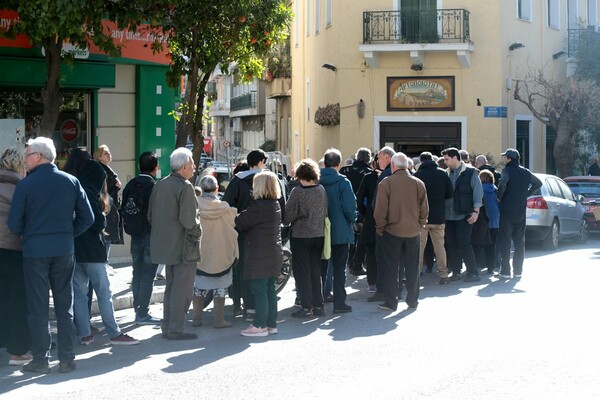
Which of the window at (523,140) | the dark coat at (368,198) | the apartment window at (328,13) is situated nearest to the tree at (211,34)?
the dark coat at (368,198)

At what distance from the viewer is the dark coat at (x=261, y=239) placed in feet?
34.3

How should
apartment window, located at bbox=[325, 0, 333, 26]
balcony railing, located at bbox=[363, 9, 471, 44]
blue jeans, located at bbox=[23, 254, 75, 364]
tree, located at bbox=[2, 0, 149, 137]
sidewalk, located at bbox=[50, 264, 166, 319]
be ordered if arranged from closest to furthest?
1. blue jeans, located at bbox=[23, 254, 75, 364]
2. sidewalk, located at bbox=[50, 264, 166, 319]
3. tree, located at bbox=[2, 0, 149, 137]
4. balcony railing, located at bbox=[363, 9, 471, 44]
5. apartment window, located at bbox=[325, 0, 333, 26]

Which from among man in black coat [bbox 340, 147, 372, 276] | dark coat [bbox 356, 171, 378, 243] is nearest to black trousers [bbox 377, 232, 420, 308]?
dark coat [bbox 356, 171, 378, 243]

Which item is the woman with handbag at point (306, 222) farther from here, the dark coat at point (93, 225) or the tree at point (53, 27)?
the tree at point (53, 27)

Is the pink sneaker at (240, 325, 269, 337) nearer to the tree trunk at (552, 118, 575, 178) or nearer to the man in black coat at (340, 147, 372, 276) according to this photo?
the man in black coat at (340, 147, 372, 276)

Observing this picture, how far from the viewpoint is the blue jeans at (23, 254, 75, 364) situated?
340 inches

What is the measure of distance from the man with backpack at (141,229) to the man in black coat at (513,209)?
20.3 feet

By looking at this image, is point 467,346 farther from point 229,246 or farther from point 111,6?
point 111,6

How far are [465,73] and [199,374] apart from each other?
2152cm

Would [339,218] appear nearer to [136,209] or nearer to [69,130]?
[136,209]

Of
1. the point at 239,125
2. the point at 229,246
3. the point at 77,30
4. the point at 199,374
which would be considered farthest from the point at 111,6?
the point at 239,125

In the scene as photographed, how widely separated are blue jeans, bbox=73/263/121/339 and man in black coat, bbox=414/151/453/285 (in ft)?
17.5

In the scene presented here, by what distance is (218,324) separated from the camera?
36.2 feet

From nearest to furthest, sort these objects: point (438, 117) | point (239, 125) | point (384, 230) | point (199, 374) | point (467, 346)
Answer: point (199, 374)
point (467, 346)
point (384, 230)
point (438, 117)
point (239, 125)
